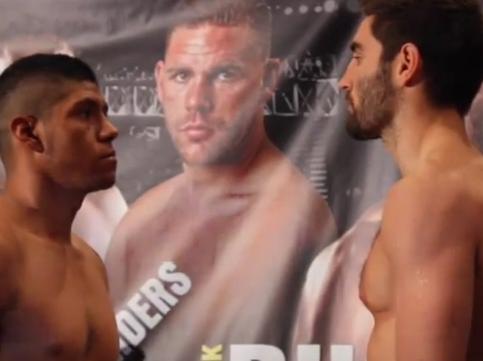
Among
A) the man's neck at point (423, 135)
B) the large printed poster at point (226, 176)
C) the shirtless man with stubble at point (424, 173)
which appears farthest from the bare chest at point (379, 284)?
the large printed poster at point (226, 176)

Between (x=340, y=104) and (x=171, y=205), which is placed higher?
(x=340, y=104)

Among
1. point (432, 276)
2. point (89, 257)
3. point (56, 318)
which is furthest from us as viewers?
point (89, 257)

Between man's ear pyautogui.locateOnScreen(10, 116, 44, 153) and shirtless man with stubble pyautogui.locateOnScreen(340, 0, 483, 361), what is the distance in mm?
391

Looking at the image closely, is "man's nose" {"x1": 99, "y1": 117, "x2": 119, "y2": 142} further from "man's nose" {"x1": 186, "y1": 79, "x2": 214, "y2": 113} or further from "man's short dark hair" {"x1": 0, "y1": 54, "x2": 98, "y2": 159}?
"man's nose" {"x1": 186, "y1": 79, "x2": 214, "y2": 113}

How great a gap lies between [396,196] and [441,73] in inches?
6.7

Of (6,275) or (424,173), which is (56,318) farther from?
(424,173)

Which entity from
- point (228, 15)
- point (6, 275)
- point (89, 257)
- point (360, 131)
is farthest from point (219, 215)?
point (6, 275)

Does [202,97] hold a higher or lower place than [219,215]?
higher

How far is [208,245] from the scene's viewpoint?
1931 millimetres

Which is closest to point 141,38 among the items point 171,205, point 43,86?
point 171,205

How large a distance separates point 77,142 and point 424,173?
0.42 meters

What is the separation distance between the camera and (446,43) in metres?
1.34

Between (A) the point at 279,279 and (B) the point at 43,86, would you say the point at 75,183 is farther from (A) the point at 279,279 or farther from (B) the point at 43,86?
(A) the point at 279,279

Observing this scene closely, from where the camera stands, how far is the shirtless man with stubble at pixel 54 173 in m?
1.34
